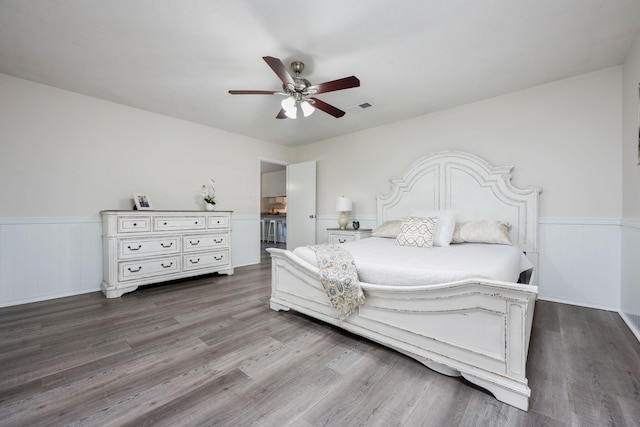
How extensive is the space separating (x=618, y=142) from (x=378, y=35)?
2.60 m

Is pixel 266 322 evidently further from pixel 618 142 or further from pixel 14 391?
pixel 618 142

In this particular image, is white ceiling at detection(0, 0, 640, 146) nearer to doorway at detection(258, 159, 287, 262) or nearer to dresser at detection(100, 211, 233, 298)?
dresser at detection(100, 211, 233, 298)

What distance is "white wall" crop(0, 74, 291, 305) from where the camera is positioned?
109 inches

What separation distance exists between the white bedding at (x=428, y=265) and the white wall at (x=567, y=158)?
841mm

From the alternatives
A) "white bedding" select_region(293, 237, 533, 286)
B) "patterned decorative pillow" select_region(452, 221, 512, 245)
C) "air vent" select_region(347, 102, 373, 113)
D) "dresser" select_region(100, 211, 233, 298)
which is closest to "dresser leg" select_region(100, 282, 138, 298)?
"dresser" select_region(100, 211, 233, 298)

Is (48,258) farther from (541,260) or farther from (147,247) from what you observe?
(541,260)

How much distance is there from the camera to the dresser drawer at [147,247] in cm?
312

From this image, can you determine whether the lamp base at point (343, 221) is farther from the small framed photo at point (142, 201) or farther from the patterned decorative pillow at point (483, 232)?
the small framed photo at point (142, 201)

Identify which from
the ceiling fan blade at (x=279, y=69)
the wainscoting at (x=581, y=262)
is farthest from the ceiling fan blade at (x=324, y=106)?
the wainscoting at (x=581, y=262)

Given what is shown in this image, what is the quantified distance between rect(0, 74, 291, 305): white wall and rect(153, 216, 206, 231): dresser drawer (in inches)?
18.3

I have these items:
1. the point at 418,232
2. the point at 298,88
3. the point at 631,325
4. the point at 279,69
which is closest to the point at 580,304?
the point at 631,325

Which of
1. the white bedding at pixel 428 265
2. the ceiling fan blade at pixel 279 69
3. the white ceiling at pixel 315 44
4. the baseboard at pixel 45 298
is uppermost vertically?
the white ceiling at pixel 315 44

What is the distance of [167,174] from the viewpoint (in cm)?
387

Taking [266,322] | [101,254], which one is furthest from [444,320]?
[101,254]
